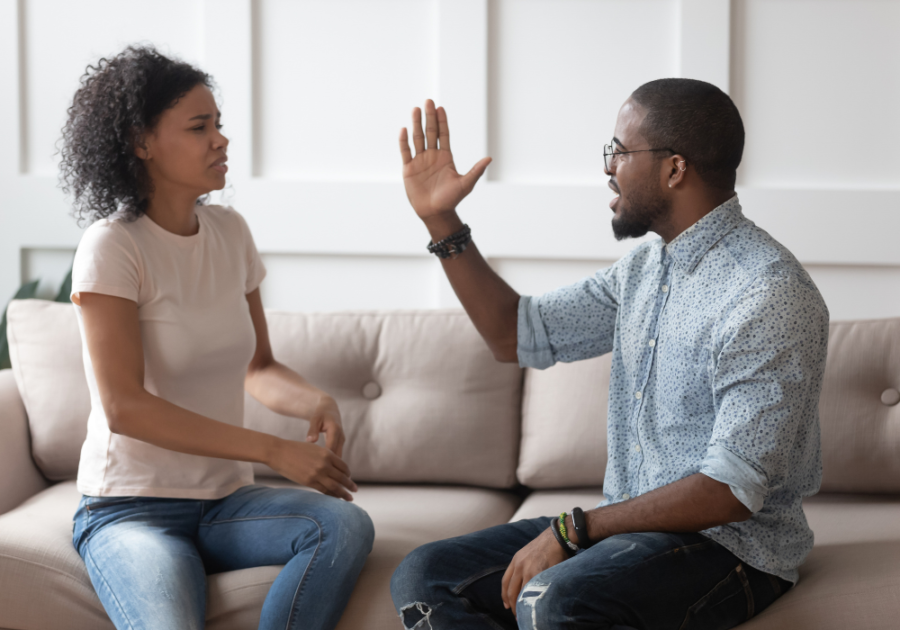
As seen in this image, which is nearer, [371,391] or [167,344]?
[167,344]

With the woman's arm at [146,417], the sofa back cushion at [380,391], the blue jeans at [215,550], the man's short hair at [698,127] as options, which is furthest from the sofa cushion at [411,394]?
the man's short hair at [698,127]

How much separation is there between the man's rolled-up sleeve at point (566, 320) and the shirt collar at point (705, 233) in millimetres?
211

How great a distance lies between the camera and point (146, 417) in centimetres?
134

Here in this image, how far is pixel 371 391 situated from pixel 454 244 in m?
0.58

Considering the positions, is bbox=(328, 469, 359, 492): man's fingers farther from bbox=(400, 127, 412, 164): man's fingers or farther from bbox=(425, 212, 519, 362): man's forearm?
bbox=(400, 127, 412, 164): man's fingers

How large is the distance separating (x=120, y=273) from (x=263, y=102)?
3.59 ft

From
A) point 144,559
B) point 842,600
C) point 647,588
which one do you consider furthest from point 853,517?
point 144,559

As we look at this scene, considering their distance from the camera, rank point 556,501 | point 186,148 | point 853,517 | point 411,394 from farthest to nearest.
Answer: point 411,394, point 556,501, point 853,517, point 186,148

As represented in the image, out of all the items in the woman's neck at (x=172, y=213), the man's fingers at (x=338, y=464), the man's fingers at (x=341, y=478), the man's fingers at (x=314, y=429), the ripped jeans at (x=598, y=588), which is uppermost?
the woman's neck at (x=172, y=213)

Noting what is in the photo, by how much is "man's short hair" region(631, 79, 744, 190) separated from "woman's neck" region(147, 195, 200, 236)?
2.79ft

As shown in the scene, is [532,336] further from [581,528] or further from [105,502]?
[105,502]

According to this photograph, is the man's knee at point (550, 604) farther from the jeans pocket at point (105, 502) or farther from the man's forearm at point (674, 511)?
the jeans pocket at point (105, 502)

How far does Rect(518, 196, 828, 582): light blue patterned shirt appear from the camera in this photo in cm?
118

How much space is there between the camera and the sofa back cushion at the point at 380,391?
6.20 feet
